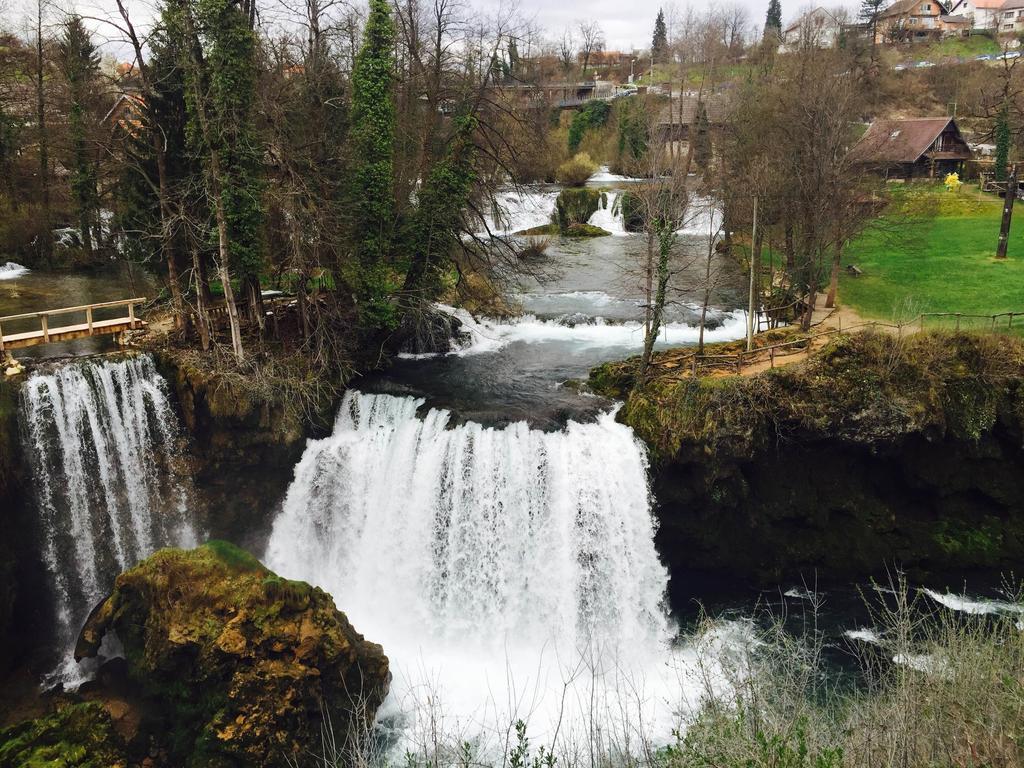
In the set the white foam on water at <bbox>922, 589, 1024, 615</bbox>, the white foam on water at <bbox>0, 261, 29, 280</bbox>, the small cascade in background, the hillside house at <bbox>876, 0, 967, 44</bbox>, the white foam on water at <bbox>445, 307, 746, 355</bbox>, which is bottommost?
the white foam on water at <bbox>922, 589, 1024, 615</bbox>

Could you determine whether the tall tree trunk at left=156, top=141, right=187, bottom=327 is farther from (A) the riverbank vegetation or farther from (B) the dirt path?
(B) the dirt path

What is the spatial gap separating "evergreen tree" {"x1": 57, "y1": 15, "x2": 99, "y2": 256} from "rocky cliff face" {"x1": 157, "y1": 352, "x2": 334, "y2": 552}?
42.7 feet

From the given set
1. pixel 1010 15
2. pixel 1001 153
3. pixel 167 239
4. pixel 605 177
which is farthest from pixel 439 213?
pixel 1010 15

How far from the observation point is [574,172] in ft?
156

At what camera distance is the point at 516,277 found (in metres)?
24.7

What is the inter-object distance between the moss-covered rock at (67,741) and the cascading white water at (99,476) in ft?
6.20

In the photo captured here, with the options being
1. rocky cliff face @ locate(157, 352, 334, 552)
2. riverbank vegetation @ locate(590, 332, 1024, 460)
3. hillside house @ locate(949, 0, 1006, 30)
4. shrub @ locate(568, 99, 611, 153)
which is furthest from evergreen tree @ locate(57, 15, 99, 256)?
hillside house @ locate(949, 0, 1006, 30)

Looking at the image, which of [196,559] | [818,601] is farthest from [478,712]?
[818,601]

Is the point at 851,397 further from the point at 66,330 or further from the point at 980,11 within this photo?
the point at 980,11

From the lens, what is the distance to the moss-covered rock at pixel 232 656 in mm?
12453

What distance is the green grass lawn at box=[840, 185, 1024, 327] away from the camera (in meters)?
22.4

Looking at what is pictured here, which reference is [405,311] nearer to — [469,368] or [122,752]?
[469,368]

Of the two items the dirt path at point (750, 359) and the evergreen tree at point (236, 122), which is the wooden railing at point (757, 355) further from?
the evergreen tree at point (236, 122)

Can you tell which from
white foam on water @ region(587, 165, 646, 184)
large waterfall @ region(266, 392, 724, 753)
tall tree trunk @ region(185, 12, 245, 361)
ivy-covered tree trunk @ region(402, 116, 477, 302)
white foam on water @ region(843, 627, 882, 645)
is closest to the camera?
white foam on water @ region(843, 627, 882, 645)
